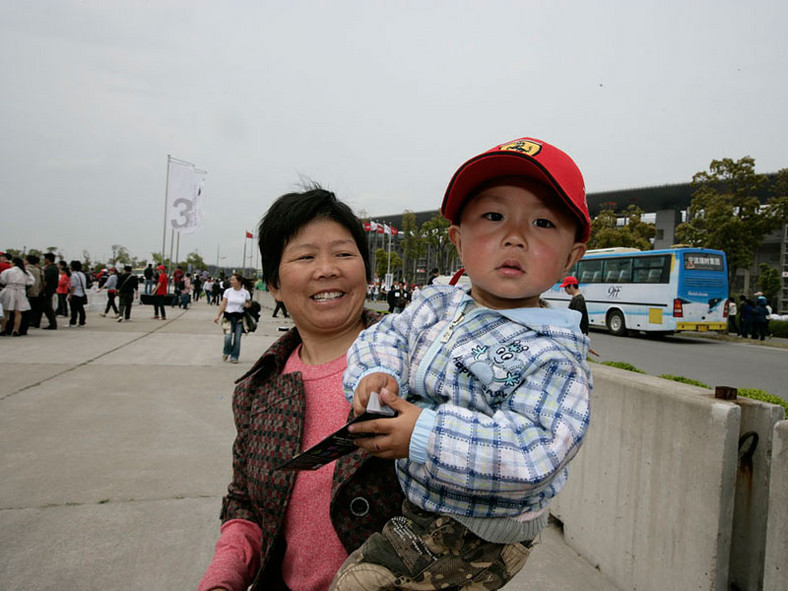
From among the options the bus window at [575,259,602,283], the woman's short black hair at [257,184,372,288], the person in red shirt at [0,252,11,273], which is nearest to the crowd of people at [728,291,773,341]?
the bus window at [575,259,602,283]

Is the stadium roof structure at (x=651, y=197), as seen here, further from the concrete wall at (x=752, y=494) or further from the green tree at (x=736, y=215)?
the concrete wall at (x=752, y=494)

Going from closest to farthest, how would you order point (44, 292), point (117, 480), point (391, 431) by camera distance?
1. point (391, 431)
2. point (117, 480)
3. point (44, 292)

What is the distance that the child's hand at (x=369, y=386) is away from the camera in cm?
105

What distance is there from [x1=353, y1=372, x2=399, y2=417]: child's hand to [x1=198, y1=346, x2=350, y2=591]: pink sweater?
37cm

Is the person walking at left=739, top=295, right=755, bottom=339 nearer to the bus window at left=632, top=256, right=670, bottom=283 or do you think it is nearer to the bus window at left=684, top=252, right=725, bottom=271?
the bus window at left=684, top=252, right=725, bottom=271

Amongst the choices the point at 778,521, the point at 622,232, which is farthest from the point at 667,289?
the point at 622,232

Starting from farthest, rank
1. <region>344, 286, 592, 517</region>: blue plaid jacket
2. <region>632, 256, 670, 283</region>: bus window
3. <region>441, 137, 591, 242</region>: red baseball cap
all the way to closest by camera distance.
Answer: <region>632, 256, 670, 283</region>: bus window
<region>441, 137, 591, 242</region>: red baseball cap
<region>344, 286, 592, 517</region>: blue plaid jacket

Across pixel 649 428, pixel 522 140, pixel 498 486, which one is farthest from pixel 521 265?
pixel 649 428

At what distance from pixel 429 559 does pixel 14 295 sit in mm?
13693

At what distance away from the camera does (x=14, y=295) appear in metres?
11.8

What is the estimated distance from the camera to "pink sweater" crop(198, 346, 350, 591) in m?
1.33

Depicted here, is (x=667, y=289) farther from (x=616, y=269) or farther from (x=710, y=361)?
(x=710, y=361)

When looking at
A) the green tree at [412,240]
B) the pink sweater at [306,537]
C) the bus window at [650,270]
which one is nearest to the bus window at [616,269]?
the bus window at [650,270]

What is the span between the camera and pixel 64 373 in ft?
26.0
